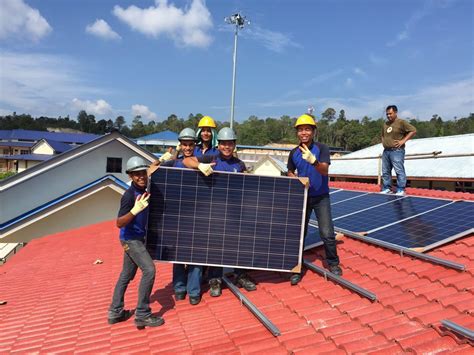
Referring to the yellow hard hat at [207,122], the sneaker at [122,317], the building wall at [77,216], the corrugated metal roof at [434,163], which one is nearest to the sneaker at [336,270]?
the sneaker at [122,317]

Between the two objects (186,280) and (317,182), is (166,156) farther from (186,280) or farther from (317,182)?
(317,182)

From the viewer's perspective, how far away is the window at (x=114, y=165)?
54.5 ft

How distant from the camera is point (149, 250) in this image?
15.8ft

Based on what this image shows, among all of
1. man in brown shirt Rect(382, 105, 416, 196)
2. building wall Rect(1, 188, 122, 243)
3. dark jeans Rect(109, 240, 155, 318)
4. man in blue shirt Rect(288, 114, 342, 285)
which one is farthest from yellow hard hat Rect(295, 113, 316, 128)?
building wall Rect(1, 188, 122, 243)

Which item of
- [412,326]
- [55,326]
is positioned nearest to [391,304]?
[412,326]

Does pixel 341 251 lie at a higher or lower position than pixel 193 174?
lower

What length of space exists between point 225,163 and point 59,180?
12623 mm

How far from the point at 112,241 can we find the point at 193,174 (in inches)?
271

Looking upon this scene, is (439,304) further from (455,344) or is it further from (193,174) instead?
(193,174)

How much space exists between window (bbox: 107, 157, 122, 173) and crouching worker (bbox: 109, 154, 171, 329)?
1281 cm

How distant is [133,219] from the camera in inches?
179

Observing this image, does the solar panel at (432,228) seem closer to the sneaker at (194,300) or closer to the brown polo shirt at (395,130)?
the brown polo shirt at (395,130)

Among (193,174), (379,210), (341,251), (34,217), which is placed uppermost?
(193,174)

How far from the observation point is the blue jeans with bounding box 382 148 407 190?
349 inches
